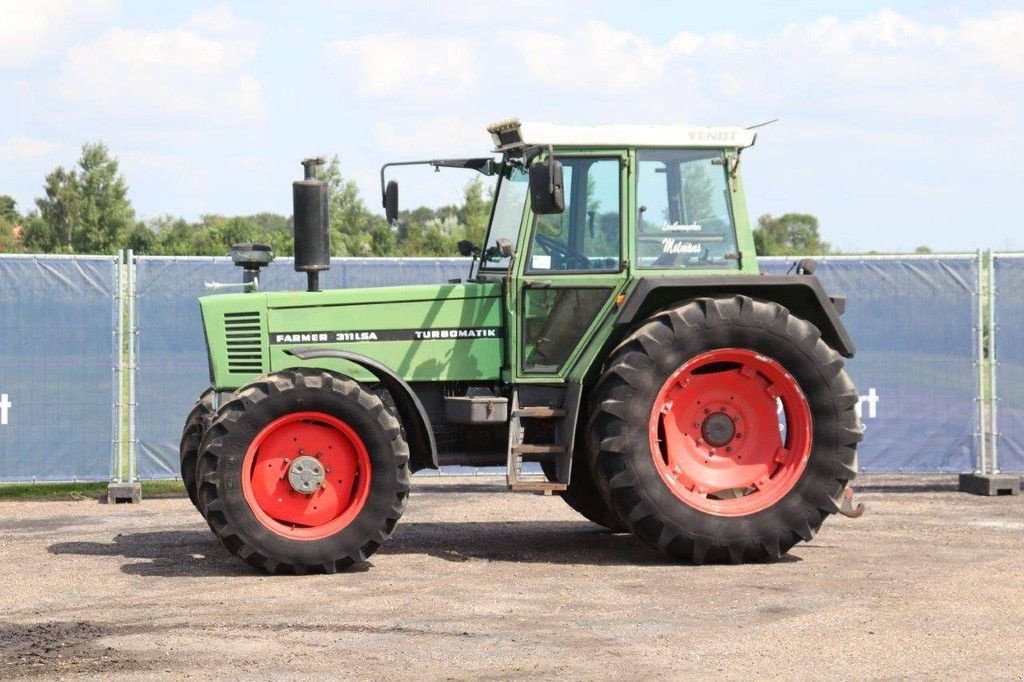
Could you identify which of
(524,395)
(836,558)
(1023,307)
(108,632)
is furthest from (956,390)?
(108,632)

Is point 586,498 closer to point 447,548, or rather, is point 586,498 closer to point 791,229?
point 447,548

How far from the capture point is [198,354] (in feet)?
49.7

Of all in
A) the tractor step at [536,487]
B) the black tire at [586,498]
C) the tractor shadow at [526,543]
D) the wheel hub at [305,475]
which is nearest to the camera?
the wheel hub at [305,475]

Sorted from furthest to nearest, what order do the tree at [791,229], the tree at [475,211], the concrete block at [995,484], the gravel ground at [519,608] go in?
the tree at [791,229] < the tree at [475,211] < the concrete block at [995,484] < the gravel ground at [519,608]

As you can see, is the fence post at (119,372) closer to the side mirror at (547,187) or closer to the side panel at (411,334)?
the side panel at (411,334)

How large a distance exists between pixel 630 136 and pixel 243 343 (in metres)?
2.97

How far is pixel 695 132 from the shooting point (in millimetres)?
10672

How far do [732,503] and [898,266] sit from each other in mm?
5772

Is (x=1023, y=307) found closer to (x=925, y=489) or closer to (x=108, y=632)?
(x=925, y=489)

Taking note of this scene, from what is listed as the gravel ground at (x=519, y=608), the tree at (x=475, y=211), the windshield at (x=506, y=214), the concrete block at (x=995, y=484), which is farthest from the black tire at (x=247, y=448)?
the tree at (x=475, y=211)

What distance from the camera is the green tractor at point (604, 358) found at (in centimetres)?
1018

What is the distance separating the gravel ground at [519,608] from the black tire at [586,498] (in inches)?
6.0

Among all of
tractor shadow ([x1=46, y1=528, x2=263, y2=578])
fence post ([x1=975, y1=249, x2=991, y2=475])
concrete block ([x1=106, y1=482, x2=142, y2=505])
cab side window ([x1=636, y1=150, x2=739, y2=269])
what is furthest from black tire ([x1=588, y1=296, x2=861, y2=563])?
concrete block ([x1=106, y1=482, x2=142, y2=505])

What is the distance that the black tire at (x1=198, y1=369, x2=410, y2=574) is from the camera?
9.84 meters
